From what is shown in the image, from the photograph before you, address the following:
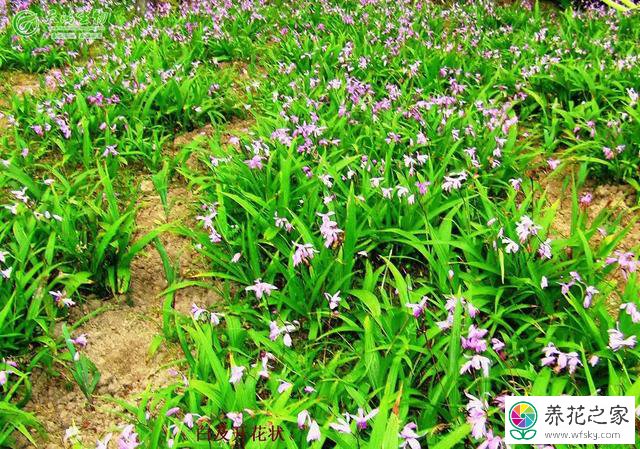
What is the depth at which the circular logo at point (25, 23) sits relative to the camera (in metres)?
6.78

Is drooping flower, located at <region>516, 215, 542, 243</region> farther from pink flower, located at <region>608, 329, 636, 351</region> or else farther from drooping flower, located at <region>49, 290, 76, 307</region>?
drooping flower, located at <region>49, 290, 76, 307</region>

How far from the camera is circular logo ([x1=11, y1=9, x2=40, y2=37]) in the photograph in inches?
267

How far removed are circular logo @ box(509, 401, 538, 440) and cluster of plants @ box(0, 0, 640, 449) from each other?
110mm

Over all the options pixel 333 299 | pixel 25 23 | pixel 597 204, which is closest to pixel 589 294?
pixel 333 299

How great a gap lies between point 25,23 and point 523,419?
824 centimetres

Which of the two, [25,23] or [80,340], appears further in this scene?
[25,23]

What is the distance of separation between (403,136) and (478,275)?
6.13ft

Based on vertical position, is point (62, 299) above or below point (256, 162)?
below


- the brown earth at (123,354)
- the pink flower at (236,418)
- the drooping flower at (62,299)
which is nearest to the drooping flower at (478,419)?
the pink flower at (236,418)

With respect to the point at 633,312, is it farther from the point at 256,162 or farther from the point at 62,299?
the point at 62,299

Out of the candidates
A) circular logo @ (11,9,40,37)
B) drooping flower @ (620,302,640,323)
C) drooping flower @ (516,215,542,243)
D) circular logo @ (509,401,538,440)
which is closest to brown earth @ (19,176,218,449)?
circular logo @ (509,401,538,440)

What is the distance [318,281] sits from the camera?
2.84 meters

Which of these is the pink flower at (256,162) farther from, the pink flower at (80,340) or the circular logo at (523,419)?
the circular logo at (523,419)

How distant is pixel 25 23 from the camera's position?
7.06 metres
